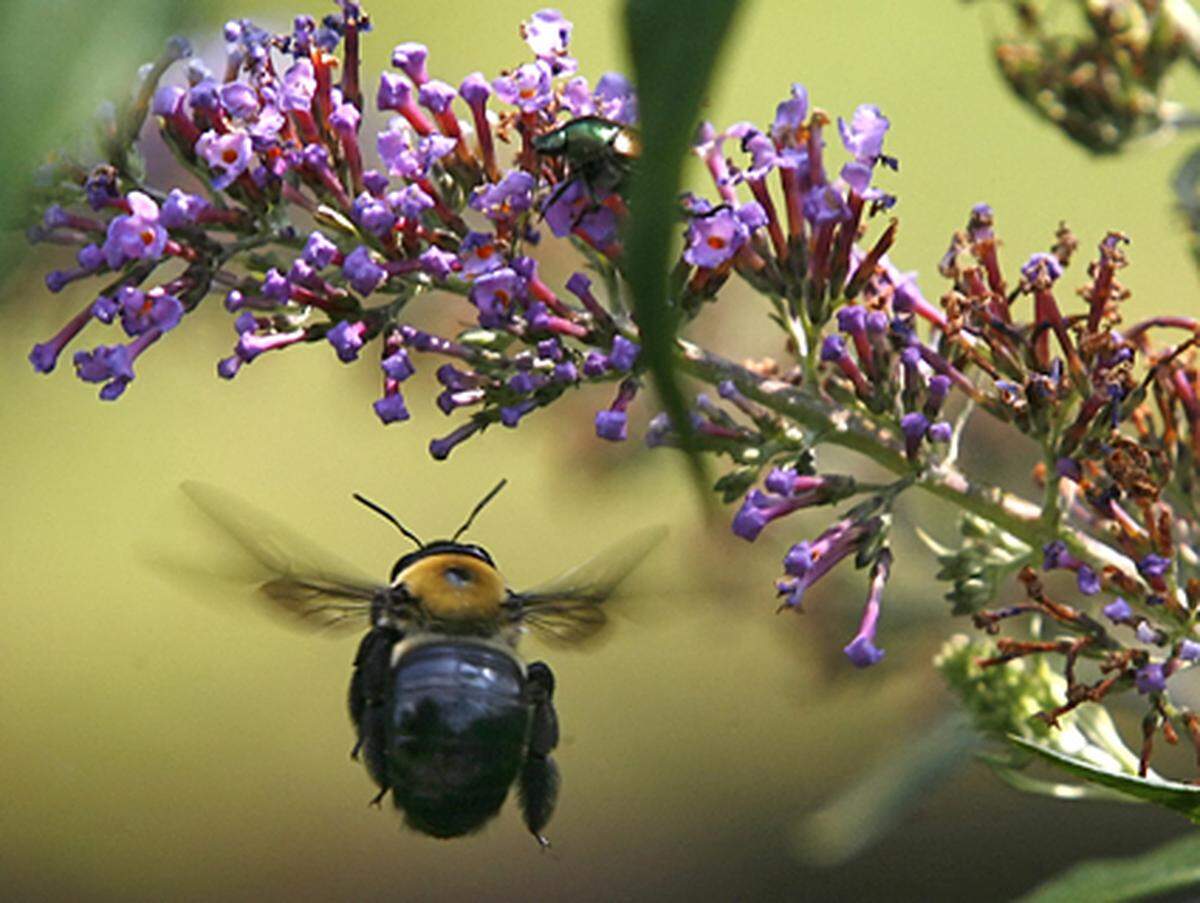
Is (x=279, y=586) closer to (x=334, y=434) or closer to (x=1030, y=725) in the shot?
(x=1030, y=725)

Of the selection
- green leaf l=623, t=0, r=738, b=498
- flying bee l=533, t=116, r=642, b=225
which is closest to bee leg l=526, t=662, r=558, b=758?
flying bee l=533, t=116, r=642, b=225

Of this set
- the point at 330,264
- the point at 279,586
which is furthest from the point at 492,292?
the point at 279,586

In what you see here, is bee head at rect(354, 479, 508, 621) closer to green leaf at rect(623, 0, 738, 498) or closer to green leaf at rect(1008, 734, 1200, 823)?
green leaf at rect(1008, 734, 1200, 823)

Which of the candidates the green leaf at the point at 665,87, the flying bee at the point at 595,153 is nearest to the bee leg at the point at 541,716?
the flying bee at the point at 595,153

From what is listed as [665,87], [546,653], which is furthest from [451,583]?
[546,653]

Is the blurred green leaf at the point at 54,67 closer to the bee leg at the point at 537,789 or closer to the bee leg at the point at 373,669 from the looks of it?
the bee leg at the point at 373,669

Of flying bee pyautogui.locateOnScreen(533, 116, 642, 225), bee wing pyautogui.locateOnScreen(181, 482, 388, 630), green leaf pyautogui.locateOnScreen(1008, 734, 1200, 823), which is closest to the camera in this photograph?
green leaf pyautogui.locateOnScreen(1008, 734, 1200, 823)
